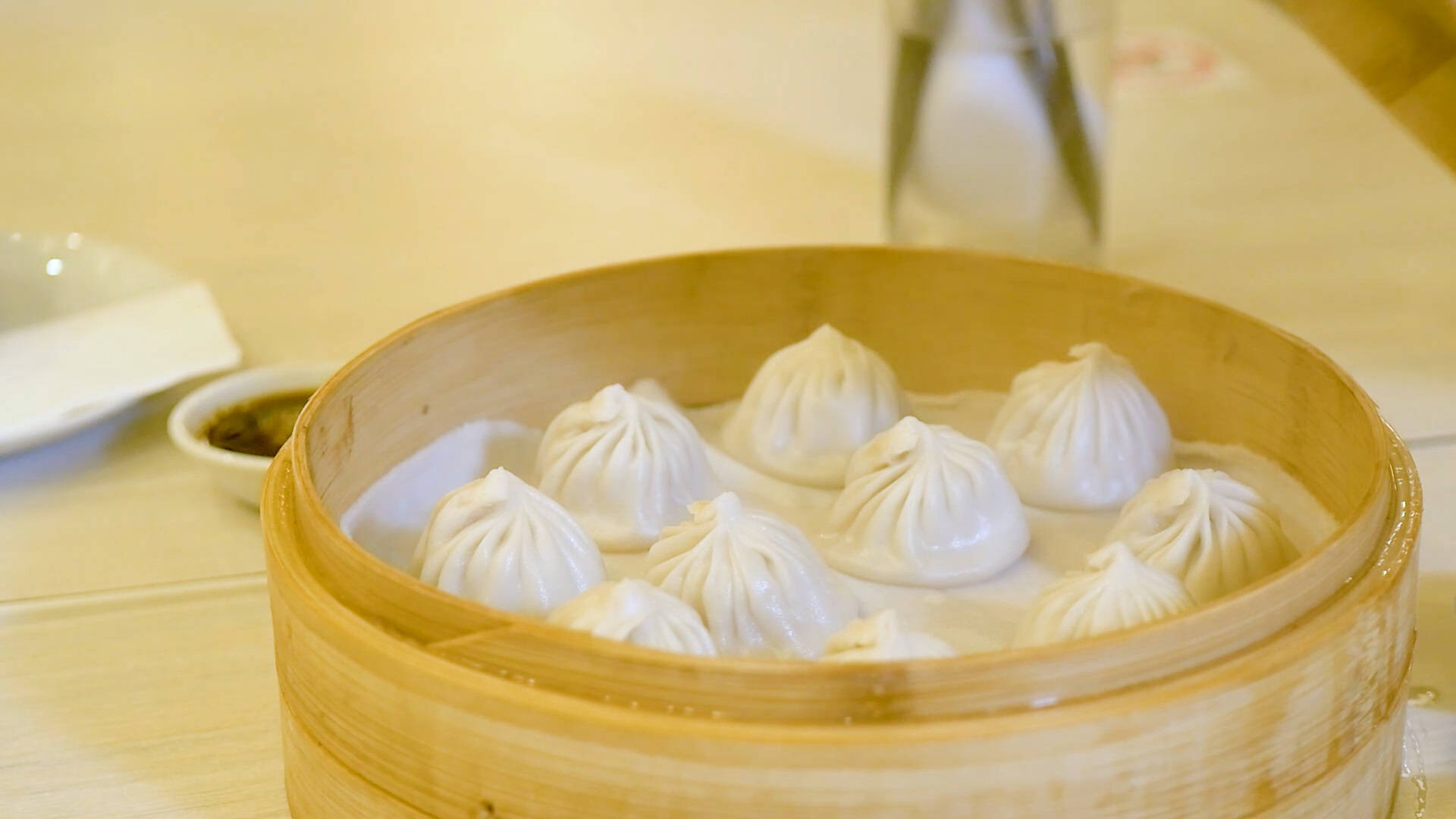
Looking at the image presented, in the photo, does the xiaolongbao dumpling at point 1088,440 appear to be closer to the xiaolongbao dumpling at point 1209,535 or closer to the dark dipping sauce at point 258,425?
the xiaolongbao dumpling at point 1209,535

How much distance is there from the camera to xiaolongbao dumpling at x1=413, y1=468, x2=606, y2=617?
112 cm

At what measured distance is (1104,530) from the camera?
1.32m

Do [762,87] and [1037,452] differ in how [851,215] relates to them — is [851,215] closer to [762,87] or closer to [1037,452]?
[762,87]

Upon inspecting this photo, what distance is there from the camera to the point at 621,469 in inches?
51.8

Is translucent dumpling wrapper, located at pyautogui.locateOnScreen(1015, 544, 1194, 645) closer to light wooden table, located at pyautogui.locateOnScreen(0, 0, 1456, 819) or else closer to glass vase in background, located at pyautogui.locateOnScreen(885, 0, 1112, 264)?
light wooden table, located at pyautogui.locateOnScreen(0, 0, 1456, 819)

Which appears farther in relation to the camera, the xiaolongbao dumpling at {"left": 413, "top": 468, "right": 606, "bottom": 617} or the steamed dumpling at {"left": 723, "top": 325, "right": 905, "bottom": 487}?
the steamed dumpling at {"left": 723, "top": 325, "right": 905, "bottom": 487}

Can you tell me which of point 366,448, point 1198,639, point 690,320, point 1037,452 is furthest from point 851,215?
point 1198,639

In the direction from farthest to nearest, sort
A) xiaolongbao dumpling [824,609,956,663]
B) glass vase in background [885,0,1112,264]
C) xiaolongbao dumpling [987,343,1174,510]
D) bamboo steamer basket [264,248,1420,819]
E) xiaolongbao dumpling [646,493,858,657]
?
glass vase in background [885,0,1112,264]
xiaolongbao dumpling [987,343,1174,510]
xiaolongbao dumpling [646,493,858,657]
xiaolongbao dumpling [824,609,956,663]
bamboo steamer basket [264,248,1420,819]

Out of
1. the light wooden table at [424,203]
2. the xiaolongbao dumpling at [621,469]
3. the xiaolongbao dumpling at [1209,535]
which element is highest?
the xiaolongbao dumpling at [1209,535]

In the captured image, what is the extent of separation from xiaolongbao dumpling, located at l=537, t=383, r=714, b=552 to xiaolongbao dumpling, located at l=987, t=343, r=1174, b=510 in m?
0.31

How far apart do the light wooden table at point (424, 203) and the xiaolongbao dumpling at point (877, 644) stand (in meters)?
0.47

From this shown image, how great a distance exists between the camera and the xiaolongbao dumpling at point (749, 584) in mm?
1105

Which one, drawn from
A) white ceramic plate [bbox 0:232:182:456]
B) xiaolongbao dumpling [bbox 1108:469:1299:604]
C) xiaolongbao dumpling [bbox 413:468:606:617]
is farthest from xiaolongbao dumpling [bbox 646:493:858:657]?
white ceramic plate [bbox 0:232:182:456]

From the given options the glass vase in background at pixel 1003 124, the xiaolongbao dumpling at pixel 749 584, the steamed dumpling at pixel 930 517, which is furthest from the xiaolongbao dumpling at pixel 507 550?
the glass vase in background at pixel 1003 124
